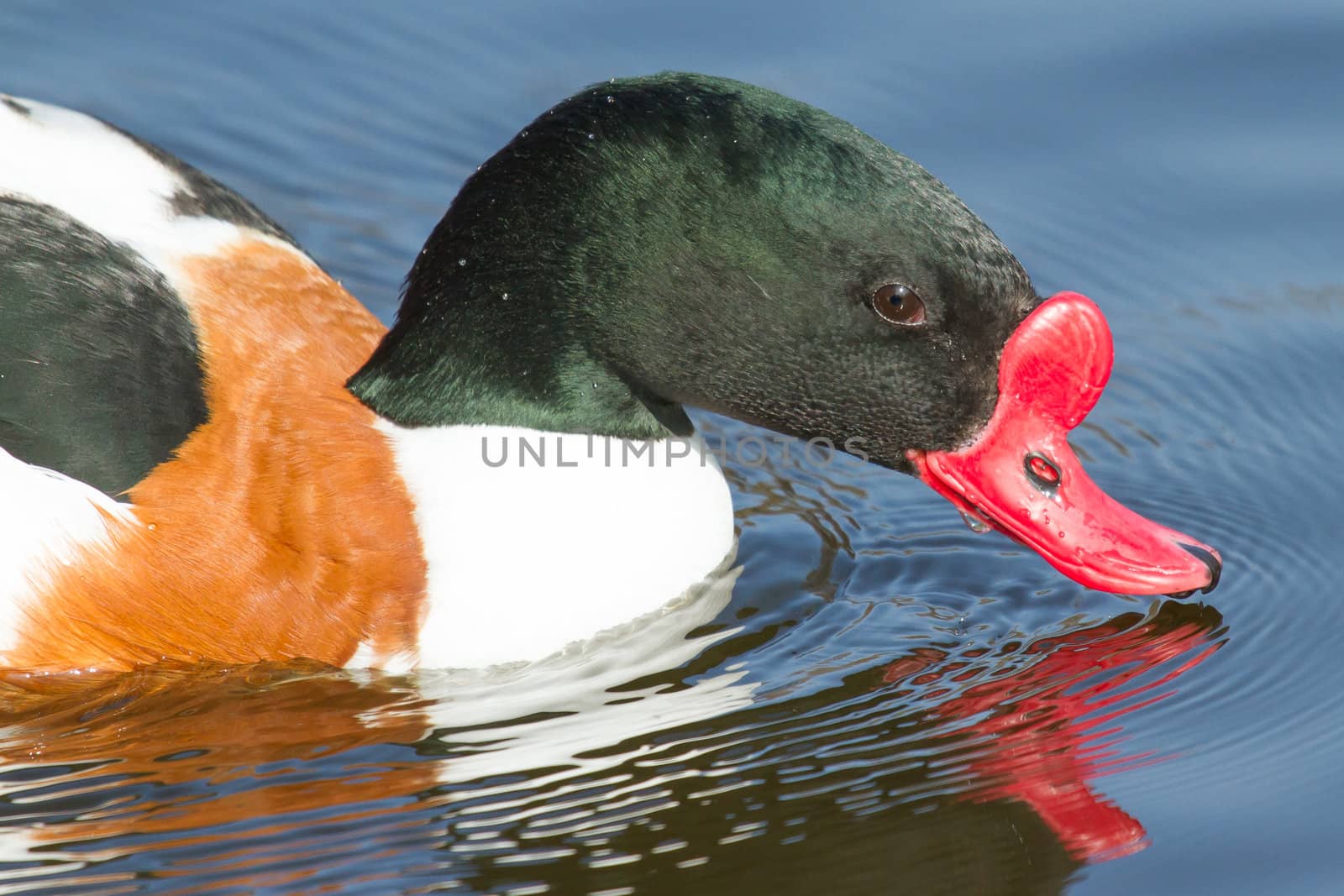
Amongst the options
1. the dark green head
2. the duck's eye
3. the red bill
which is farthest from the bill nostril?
the duck's eye

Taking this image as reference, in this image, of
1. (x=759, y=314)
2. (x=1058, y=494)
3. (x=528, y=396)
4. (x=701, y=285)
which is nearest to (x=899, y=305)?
(x=759, y=314)

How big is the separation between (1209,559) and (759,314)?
124 centimetres

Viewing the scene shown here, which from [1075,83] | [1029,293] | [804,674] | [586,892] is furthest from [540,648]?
[1075,83]

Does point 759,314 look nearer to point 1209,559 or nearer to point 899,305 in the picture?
point 899,305

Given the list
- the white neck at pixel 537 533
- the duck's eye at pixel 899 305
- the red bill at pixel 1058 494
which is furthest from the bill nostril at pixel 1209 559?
the white neck at pixel 537 533

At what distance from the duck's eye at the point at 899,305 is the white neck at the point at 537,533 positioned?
2.49 ft

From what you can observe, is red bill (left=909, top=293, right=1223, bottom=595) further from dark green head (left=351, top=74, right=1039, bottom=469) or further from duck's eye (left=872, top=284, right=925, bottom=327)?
duck's eye (left=872, top=284, right=925, bottom=327)

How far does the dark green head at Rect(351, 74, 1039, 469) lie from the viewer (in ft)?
14.4

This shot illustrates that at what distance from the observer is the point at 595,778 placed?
437cm

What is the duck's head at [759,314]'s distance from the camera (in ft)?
14.5

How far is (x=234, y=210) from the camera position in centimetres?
539

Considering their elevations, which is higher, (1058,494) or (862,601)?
(1058,494)

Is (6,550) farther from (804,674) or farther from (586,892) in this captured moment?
(804,674)

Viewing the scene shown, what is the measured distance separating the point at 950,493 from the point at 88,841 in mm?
2096
